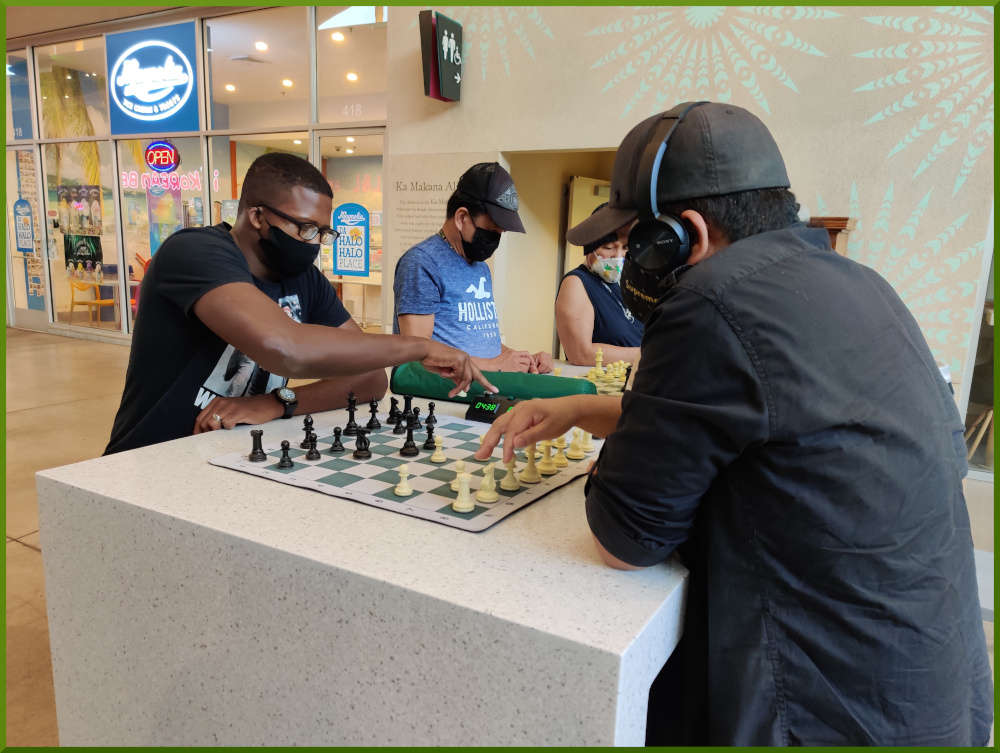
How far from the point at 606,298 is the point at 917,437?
2593mm

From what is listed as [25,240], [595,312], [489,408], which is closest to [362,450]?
[489,408]

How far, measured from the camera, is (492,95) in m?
6.05

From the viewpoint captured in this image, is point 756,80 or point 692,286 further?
point 756,80

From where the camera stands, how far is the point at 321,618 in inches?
46.9

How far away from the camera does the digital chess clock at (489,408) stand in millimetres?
2141

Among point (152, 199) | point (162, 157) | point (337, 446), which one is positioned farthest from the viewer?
point (152, 199)

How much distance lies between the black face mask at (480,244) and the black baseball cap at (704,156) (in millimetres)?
1823

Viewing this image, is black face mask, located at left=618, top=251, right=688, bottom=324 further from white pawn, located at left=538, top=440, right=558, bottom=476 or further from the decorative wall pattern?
the decorative wall pattern

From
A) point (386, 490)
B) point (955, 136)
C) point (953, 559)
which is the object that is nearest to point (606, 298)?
point (386, 490)

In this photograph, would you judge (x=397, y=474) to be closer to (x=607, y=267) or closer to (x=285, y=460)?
(x=285, y=460)

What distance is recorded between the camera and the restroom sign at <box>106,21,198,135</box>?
8273 mm

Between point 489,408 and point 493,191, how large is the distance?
3.81 feet

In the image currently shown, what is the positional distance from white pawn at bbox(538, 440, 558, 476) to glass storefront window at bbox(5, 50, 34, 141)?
469 inches

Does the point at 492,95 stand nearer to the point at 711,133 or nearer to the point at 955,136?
the point at 955,136
